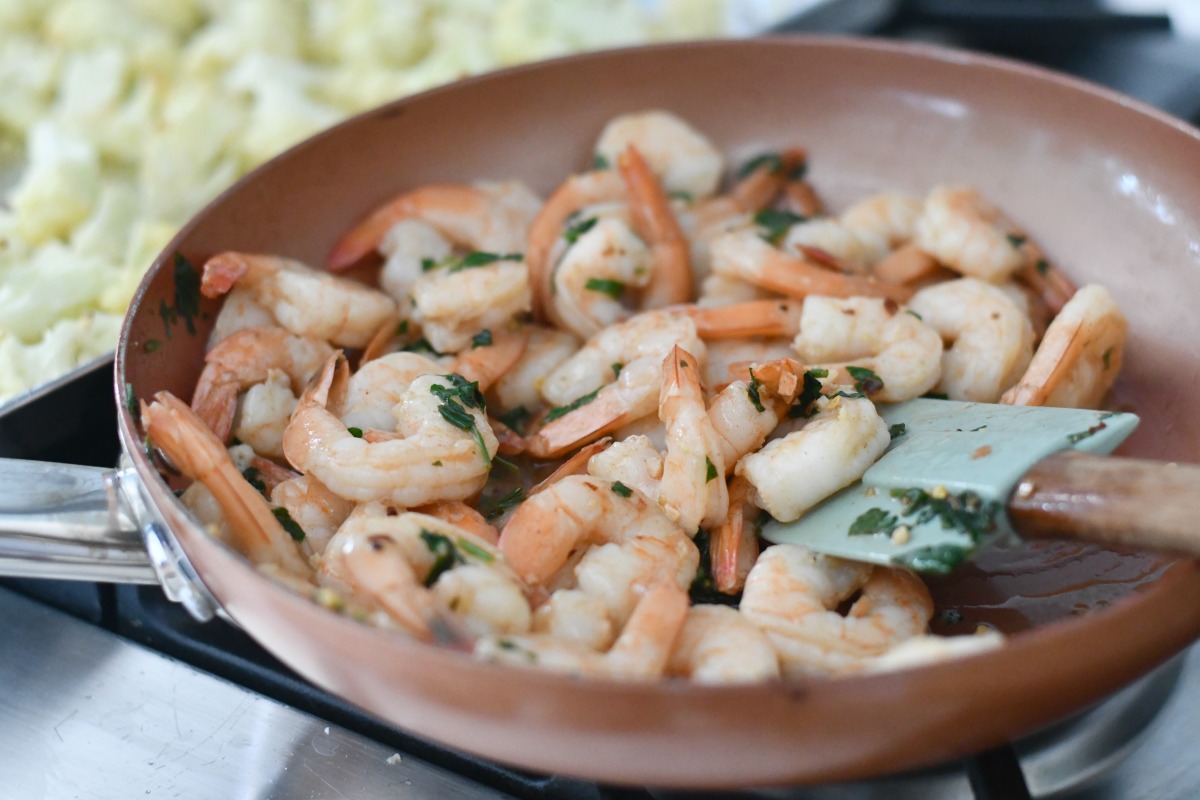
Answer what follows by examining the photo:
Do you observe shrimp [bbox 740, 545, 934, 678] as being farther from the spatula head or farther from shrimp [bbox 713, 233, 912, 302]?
shrimp [bbox 713, 233, 912, 302]

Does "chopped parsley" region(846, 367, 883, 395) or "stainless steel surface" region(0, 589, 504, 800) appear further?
"chopped parsley" region(846, 367, 883, 395)

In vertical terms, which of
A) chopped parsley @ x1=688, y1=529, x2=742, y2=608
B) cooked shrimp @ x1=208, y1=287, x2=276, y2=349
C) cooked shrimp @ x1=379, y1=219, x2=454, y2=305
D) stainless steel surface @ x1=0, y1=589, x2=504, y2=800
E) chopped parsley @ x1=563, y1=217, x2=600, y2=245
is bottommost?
stainless steel surface @ x1=0, y1=589, x2=504, y2=800

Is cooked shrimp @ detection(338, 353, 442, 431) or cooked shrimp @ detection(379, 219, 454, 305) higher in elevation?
cooked shrimp @ detection(379, 219, 454, 305)

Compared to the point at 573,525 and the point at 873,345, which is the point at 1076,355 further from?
the point at 573,525

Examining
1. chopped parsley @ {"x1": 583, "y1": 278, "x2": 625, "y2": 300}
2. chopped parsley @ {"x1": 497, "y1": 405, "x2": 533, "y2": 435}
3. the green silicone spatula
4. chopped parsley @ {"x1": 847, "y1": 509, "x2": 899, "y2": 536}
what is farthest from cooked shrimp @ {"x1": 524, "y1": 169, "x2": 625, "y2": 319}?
chopped parsley @ {"x1": 847, "y1": 509, "x2": 899, "y2": 536}

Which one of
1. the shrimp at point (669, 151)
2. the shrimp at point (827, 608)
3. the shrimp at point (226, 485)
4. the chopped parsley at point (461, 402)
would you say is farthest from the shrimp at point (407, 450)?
the shrimp at point (669, 151)

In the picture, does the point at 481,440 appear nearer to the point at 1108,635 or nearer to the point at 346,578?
the point at 346,578

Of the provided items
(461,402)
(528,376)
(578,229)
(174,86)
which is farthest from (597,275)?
(174,86)

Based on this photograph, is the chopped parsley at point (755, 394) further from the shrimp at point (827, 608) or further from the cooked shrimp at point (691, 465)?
the shrimp at point (827, 608)
